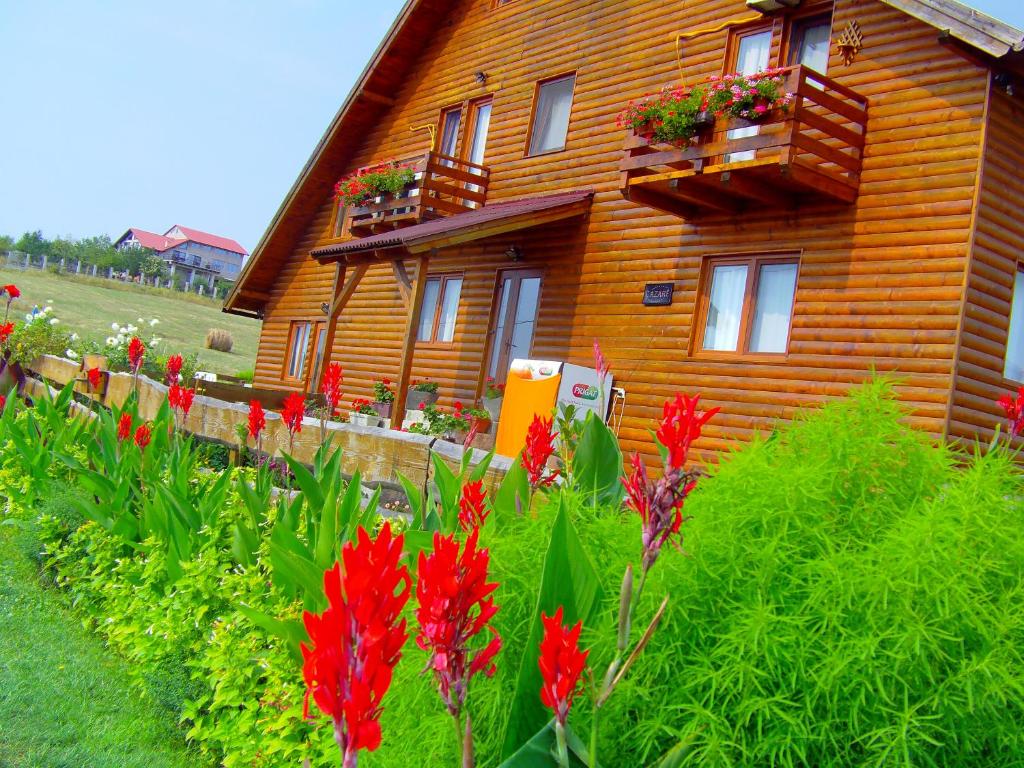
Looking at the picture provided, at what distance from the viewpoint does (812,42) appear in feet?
36.6

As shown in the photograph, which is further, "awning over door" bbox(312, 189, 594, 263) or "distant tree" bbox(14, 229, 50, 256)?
"distant tree" bbox(14, 229, 50, 256)

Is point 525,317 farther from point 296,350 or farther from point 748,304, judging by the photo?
point 296,350

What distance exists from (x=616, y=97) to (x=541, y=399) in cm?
507

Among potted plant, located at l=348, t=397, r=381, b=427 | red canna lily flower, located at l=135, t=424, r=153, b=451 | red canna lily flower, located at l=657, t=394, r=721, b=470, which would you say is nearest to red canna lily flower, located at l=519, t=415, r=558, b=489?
red canna lily flower, located at l=657, t=394, r=721, b=470

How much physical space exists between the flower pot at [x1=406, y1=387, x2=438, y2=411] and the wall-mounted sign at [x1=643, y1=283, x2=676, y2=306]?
4274 mm

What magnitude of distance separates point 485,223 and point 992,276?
5955 millimetres

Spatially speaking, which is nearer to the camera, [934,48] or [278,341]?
[934,48]

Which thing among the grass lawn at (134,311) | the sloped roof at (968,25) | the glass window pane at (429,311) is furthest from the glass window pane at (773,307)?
the grass lawn at (134,311)

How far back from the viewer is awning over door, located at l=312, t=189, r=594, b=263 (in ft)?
40.3

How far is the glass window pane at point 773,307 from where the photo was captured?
1066cm

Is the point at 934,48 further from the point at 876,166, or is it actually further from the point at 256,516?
the point at 256,516

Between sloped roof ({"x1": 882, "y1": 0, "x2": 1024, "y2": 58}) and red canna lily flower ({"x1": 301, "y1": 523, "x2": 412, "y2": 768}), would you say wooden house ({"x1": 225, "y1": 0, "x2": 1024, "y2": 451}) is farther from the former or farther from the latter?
red canna lily flower ({"x1": 301, "y1": 523, "x2": 412, "y2": 768})

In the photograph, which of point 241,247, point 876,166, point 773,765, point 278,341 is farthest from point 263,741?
point 241,247

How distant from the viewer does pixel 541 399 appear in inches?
424
